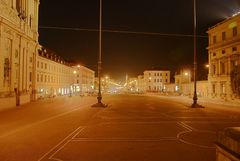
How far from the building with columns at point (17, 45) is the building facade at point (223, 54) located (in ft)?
99.3

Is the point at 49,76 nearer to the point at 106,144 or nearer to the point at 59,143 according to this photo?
the point at 59,143

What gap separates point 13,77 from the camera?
3259 cm

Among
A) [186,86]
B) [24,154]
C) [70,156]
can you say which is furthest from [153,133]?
[186,86]

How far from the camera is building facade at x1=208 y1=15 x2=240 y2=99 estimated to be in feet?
147

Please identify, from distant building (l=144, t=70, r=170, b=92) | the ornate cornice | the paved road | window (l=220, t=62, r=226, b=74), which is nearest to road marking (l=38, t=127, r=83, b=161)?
the paved road

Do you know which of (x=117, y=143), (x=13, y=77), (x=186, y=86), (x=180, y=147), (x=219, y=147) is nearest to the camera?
(x=219, y=147)

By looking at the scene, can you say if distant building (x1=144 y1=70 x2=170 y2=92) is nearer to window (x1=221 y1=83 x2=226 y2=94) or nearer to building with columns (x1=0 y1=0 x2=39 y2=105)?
window (x1=221 y1=83 x2=226 y2=94)

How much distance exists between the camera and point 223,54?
1944 inches

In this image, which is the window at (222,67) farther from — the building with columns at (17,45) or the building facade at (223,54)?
the building with columns at (17,45)

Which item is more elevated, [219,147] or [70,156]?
[219,147]

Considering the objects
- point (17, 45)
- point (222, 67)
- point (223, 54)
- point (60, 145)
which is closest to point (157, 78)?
point (222, 67)

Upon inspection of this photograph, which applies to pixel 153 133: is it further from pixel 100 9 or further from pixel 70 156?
pixel 100 9

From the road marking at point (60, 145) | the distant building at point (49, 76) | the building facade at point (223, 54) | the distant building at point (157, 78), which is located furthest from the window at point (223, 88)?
the distant building at point (157, 78)

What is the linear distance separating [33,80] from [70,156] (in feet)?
118
